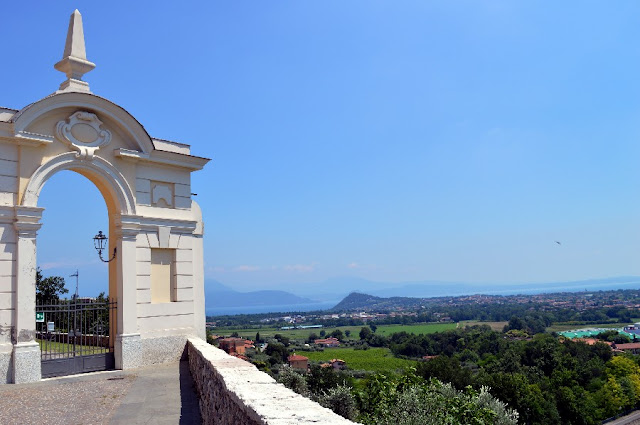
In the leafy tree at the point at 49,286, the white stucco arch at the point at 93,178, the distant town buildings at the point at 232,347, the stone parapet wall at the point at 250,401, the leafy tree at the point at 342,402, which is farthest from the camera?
the leafy tree at the point at 342,402

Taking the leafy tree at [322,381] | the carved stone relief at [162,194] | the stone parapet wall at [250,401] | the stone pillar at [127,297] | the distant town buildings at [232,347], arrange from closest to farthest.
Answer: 1. the stone parapet wall at [250,401]
2. the stone pillar at [127,297]
3. the carved stone relief at [162,194]
4. the distant town buildings at [232,347]
5. the leafy tree at [322,381]

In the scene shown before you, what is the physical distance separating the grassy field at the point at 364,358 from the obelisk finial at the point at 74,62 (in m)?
74.7

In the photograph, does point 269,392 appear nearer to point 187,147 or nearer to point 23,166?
point 23,166

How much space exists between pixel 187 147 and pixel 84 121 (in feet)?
8.36

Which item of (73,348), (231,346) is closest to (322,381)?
(231,346)

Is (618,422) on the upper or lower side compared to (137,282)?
lower

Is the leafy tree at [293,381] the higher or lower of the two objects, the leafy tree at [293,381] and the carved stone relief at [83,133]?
the lower

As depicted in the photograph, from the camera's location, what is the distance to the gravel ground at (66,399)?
21.8 feet

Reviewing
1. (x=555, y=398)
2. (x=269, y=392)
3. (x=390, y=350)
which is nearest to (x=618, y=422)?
(x=555, y=398)

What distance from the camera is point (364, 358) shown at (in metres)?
96.1

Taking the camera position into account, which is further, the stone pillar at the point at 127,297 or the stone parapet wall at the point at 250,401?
the stone pillar at the point at 127,297

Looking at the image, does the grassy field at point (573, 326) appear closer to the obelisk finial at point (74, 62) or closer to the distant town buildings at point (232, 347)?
the distant town buildings at point (232, 347)

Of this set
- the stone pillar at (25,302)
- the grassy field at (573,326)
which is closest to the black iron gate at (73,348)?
the stone pillar at (25,302)

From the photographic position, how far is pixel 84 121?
10602 mm
